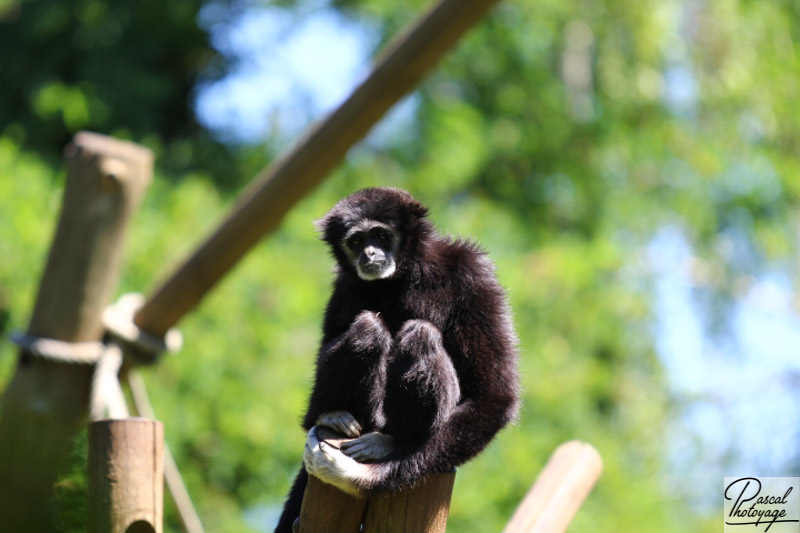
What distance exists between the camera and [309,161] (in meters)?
3.84

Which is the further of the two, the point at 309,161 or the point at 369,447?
the point at 309,161

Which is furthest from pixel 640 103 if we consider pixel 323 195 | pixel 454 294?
pixel 454 294

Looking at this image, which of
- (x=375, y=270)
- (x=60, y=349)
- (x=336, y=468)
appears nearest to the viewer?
(x=336, y=468)

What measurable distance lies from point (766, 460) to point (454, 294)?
683 cm

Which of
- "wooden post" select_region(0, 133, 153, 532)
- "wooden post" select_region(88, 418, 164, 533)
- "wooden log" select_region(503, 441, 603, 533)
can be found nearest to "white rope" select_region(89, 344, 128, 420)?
"wooden post" select_region(0, 133, 153, 532)

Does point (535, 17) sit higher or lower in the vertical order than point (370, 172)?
higher

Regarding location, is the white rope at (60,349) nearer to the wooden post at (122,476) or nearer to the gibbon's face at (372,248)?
the wooden post at (122,476)

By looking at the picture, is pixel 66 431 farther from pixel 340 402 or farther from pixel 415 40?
pixel 415 40

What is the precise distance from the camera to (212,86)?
9.32 meters

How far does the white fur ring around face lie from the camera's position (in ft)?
7.23

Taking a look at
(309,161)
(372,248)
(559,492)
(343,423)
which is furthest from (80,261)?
(559,492)

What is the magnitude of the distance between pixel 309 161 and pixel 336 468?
1.93 m

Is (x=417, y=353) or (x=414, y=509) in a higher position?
(x=417, y=353)

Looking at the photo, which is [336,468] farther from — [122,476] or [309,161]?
[309,161]
